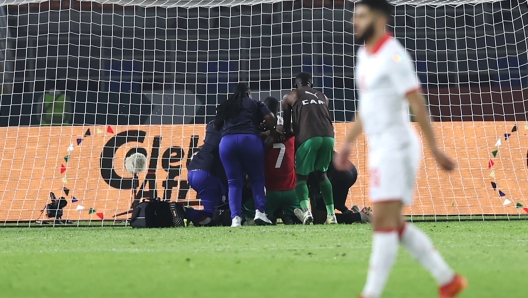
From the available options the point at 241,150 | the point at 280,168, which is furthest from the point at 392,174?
the point at 280,168

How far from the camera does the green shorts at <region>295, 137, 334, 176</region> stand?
33.8 ft

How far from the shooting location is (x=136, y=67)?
68.5ft

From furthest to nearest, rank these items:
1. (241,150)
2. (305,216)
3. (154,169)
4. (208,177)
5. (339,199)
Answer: (154,169)
(339,199)
(208,177)
(305,216)
(241,150)

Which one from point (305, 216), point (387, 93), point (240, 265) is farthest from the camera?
point (305, 216)

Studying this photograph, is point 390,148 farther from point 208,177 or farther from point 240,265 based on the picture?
point 208,177

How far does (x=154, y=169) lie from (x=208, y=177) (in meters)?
2.82

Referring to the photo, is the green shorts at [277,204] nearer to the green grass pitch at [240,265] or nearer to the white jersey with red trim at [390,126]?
the green grass pitch at [240,265]

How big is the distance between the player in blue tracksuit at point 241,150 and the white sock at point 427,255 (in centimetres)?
646

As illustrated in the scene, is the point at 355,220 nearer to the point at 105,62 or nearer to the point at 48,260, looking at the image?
the point at 48,260

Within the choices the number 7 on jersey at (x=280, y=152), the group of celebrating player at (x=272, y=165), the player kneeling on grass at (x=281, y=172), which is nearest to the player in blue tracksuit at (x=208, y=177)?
the group of celebrating player at (x=272, y=165)

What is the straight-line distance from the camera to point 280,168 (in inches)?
428

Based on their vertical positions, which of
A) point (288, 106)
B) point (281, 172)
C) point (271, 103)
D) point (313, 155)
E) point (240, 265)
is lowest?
point (240, 265)

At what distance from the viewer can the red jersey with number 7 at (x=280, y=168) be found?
10.9 meters

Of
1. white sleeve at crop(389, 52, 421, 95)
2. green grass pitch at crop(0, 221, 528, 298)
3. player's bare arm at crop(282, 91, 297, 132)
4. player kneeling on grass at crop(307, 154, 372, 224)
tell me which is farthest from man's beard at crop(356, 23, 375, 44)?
player kneeling on grass at crop(307, 154, 372, 224)
